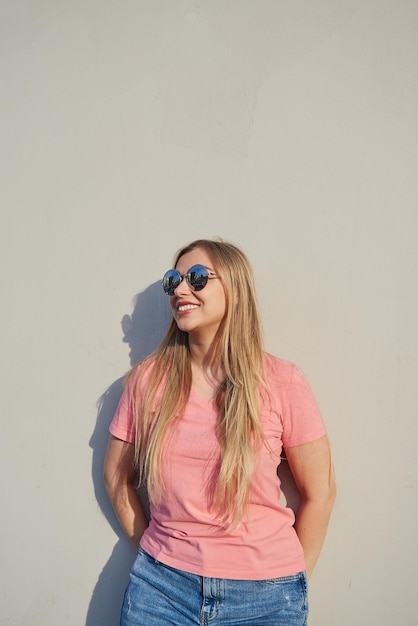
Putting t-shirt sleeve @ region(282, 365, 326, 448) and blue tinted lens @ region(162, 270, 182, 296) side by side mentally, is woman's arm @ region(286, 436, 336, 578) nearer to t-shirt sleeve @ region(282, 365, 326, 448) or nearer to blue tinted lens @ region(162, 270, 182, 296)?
t-shirt sleeve @ region(282, 365, 326, 448)

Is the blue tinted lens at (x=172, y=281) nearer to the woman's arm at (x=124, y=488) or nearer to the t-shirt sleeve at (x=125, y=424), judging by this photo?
the t-shirt sleeve at (x=125, y=424)

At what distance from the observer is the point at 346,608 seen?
1725 millimetres

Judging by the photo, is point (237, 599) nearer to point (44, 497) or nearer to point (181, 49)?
point (44, 497)

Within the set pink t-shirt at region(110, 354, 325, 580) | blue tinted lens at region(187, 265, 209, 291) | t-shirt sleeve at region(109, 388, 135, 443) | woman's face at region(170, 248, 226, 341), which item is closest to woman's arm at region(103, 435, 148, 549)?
t-shirt sleeve at region(109, 388, 135, 443)

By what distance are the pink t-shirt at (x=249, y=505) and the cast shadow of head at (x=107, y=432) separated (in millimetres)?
345

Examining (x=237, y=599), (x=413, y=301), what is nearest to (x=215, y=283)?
(x=413, y=301)

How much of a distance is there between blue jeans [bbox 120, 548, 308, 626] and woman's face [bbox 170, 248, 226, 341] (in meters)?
0.73

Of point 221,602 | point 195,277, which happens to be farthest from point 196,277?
point 221,602

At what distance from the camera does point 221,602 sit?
147 cm

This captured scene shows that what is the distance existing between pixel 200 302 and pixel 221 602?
2.80 feet

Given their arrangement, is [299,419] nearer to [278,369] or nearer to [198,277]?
[278,369]

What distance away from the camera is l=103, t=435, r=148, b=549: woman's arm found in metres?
1.81

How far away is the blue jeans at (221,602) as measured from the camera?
4.82 feet

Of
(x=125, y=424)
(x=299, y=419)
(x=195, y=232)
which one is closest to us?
(x=299, y=419)
